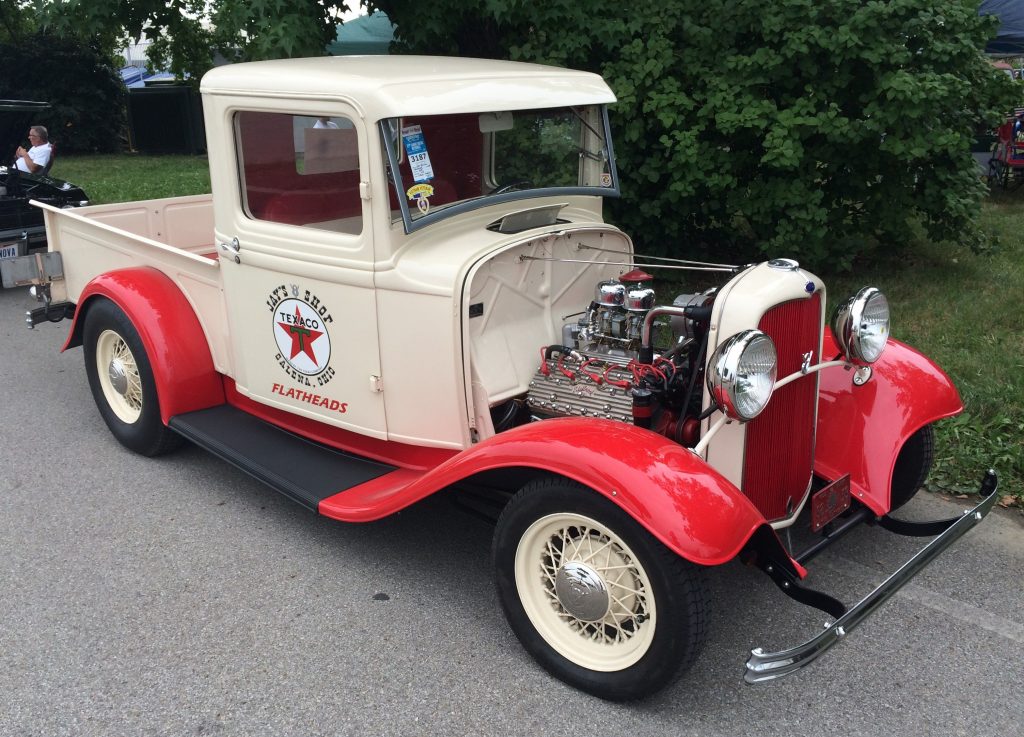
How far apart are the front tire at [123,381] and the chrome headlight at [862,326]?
10.2 ft

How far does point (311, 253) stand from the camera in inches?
144

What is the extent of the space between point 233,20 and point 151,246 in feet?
7.15

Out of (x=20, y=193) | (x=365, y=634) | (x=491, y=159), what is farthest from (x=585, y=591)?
(x=20, y=193)

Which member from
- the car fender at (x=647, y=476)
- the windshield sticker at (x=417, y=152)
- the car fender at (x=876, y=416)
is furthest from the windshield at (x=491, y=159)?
the car fender at (x=876, y=416)

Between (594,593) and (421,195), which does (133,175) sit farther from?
(594,593)

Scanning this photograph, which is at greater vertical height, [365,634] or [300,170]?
[300,170]

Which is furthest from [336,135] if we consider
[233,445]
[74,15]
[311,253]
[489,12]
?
[74,15]

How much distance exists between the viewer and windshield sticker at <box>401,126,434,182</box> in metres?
3.41

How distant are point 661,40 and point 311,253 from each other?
3.61 m

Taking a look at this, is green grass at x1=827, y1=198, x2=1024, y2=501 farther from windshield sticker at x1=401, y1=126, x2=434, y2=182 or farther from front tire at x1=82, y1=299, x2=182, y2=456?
front tire at x1=82, y1=299, x2=182, y2=456

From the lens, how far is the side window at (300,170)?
11.6ft

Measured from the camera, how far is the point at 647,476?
2688 mm

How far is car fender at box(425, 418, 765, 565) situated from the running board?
84 centimetres

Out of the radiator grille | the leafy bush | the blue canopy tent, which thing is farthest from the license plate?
the leafy bush
